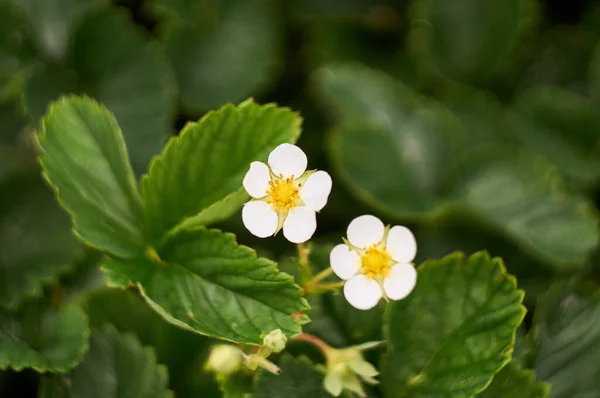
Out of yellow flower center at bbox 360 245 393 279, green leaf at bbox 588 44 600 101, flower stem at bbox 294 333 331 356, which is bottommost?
flower stem at bbox 294 333 331 356

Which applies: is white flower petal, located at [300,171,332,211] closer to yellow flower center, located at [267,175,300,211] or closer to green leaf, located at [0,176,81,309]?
yellow flower center, located at [267,175,300,211]

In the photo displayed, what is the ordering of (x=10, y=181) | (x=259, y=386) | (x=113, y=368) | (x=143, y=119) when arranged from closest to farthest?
(x=259, y=386) < (x=113, y=368) < (x=10, y=181) < (x=143, y=119)

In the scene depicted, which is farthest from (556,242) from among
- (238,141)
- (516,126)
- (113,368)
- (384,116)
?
(113,368)

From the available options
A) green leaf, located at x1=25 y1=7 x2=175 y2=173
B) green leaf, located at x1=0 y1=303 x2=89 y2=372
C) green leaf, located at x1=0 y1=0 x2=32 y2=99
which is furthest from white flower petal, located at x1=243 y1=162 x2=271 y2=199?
green leaf, located at x1=0 y1=0 x2=32 y2=99

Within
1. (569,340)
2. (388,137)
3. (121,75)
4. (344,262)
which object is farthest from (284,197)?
(121,75)

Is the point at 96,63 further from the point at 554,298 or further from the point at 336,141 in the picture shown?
the point at 554,298

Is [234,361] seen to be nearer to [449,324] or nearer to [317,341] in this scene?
[317,341]
